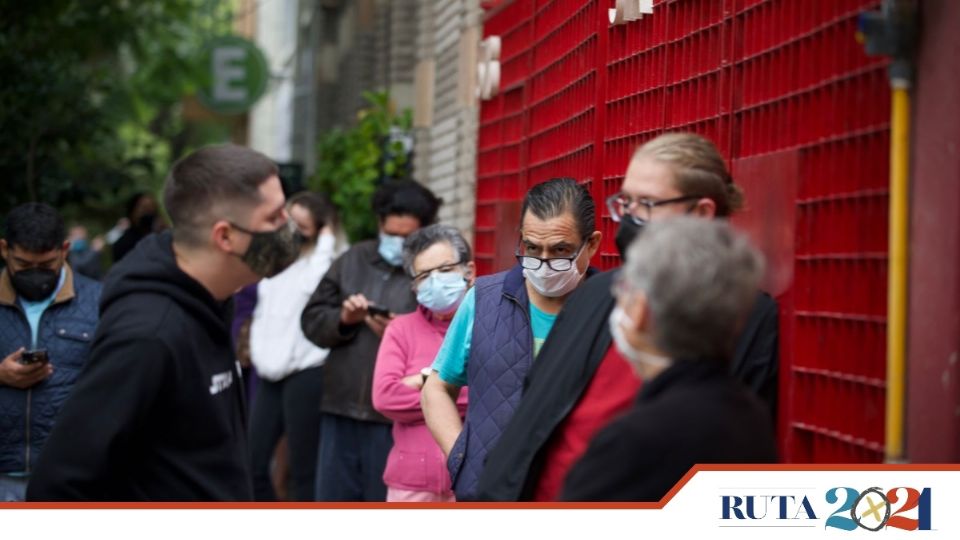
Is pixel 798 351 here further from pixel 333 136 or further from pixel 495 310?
pixel 333 136

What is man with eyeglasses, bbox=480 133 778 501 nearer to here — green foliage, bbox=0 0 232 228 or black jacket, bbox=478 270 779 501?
black jacket, bbox=478 270 779 501

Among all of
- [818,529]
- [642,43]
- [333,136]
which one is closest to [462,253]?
[642,43]

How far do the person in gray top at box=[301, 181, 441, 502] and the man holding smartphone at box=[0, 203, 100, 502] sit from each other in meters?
1.61

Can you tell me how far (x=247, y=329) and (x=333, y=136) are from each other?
14.9ft

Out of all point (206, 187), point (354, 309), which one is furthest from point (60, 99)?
point (206, 187)

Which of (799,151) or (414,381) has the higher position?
(799,151)

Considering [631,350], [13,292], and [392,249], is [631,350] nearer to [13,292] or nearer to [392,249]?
[13,292]

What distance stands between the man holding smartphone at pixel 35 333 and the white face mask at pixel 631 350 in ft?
12.7

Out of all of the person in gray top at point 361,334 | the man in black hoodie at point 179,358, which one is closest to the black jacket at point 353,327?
the person in gray top at point 361,334

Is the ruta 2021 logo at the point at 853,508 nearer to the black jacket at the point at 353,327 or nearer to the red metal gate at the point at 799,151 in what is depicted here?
the red metal gate at the point at 799,151

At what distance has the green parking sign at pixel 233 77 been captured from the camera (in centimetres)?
2433

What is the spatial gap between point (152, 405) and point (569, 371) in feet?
3.26

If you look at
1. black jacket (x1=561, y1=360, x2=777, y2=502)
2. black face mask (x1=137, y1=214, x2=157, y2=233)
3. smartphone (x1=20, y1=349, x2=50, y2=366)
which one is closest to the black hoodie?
black jacket (x1=561, y1=360, x2=777, y2=502)

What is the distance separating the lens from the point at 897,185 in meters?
3.95
